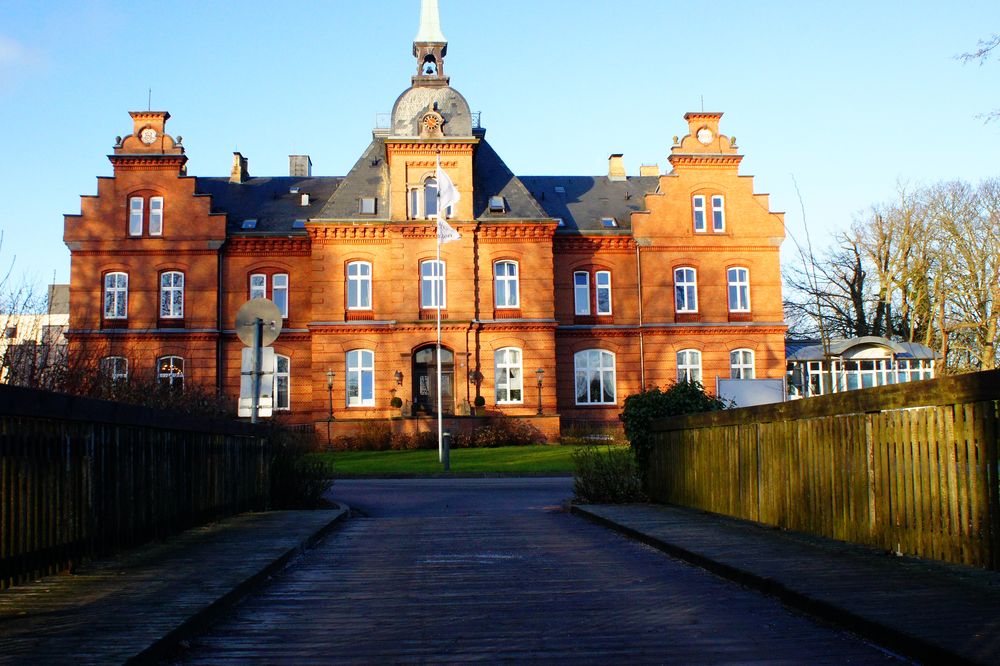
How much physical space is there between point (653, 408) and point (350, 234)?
1142 inches

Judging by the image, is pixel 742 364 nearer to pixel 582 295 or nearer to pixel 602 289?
pixel 602 289

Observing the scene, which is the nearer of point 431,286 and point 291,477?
point 291,477

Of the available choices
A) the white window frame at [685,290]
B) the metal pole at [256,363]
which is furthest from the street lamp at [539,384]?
the metal pole at [256,363]

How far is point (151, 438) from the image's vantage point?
34.9 ft

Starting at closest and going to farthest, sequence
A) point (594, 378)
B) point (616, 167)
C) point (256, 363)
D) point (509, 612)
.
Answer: point (509, 612) → point (256, 363) → point (594, 378) → point (616, 167)

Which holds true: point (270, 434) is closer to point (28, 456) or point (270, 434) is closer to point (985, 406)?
point (28, 456)

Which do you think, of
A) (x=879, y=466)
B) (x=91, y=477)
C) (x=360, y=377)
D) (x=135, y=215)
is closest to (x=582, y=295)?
(x=360, y=377)

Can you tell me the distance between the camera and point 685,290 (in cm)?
4738

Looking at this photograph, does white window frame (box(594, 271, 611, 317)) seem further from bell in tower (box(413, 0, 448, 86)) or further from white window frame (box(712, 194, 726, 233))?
bell in tower (box(413, 0, 448, 86))

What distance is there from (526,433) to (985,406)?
116ft

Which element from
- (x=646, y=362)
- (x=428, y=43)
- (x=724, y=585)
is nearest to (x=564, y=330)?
(x=646, y=362)

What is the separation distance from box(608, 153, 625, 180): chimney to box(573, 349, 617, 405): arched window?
10.5 meters

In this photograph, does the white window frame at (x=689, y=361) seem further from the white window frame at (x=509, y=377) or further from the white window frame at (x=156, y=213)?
the white window frame at (x=156, y=213)

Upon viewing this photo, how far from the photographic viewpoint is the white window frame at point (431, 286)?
44156mm
